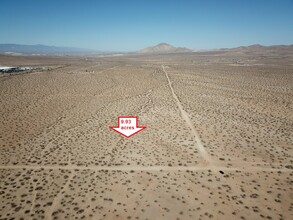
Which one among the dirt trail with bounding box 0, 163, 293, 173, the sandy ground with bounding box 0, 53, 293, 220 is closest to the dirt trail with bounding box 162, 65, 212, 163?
the sandy ground with bounding box 0, 53, 293, 220

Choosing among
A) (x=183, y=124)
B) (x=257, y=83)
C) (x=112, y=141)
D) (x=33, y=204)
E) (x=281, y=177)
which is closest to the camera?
(x=33, y=204)

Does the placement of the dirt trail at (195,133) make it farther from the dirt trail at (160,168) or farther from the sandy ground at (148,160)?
the dirt trail at (160,168)

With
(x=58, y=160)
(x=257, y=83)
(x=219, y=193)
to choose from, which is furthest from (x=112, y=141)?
(x=257, y=83)

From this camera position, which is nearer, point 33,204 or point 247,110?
point 33,204

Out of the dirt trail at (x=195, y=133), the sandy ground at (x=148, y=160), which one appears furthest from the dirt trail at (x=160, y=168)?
the dirt trail at (x=195, y=133)

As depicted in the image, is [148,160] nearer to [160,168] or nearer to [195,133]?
[160,168]

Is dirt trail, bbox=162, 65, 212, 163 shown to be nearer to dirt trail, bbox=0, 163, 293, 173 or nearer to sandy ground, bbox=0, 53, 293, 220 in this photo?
sandy ground, bbox=0, 53, 293, 220

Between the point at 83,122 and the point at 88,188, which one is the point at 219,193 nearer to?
the point at 88,188

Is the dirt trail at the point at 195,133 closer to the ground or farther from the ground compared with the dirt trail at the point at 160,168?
farther from the ground

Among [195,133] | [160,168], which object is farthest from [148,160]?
[195,133]
